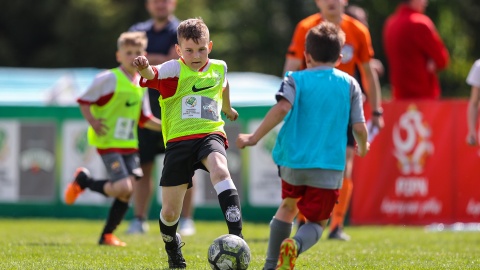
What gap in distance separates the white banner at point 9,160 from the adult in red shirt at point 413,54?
504cm

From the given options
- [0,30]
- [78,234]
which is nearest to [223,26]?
[0,30]

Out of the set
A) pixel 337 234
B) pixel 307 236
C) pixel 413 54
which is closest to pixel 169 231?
pixel 307 236

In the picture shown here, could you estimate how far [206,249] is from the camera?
8625mm

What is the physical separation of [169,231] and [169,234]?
3cm

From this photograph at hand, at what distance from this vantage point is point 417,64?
12.6 meters

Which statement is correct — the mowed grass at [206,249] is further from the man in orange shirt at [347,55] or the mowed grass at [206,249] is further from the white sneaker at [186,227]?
the man in orange shirt at [347,55]

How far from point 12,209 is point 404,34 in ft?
18.5

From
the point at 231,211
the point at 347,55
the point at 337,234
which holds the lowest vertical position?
the point at 337,234

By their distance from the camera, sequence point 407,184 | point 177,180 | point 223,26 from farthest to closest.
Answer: point 223,26, point 407,184, point 177,180

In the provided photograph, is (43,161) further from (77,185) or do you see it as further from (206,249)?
(206,249)

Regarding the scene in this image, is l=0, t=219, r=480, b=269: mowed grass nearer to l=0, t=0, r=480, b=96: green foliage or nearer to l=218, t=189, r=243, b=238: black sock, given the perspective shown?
l=218, t=189, r=243, b=238: black sock

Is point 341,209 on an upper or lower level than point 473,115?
lower

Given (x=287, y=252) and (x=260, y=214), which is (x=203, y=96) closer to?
(x=287, y=252)

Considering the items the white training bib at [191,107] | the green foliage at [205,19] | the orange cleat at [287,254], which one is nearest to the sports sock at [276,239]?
the orange cleat at [287,254]
